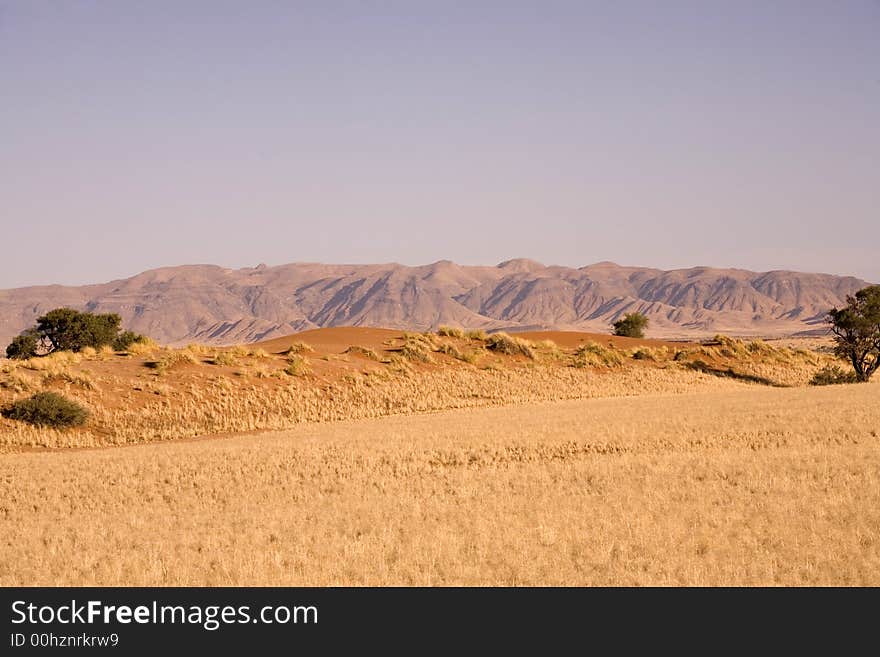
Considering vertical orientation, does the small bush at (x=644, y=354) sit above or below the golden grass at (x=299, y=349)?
above

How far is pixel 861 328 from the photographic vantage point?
54.9m

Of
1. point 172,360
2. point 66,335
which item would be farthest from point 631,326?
point 172,360

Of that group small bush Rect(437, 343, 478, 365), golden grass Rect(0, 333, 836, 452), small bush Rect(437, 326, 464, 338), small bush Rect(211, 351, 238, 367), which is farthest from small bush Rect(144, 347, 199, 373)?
small bush Rect(437, 326, 464, 338)

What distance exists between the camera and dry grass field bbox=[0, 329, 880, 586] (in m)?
12.5

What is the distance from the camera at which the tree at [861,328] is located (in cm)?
5488

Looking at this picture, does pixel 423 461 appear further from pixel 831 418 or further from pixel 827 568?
pixel 831 418

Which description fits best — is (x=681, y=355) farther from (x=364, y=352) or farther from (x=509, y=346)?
(x=364, y=352)

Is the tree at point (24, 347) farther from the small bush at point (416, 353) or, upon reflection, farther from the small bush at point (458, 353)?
the small bush at point (458, 353)

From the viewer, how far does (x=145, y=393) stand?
Answer: 38.0 metres

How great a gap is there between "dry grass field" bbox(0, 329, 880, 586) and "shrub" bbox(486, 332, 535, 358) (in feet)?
48.5

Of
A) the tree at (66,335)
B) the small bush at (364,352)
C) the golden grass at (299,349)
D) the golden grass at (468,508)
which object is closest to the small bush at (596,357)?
the small bush at (364,352)

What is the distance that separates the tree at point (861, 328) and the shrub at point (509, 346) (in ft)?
68.8

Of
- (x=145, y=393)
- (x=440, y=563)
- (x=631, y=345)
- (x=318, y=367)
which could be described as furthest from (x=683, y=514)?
(x=631, y=345)

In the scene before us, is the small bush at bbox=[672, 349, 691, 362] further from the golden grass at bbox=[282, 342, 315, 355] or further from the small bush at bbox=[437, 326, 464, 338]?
the golden grass at bbox=[282, 342, 315, 355]
